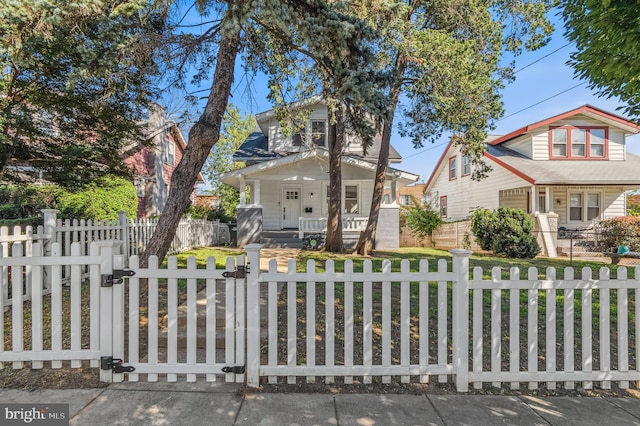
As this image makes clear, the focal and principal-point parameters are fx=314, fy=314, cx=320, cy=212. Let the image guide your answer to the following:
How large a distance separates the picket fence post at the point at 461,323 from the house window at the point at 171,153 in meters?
21.2

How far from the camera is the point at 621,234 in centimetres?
1127

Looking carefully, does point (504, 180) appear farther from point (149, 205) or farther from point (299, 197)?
point (149, 205)

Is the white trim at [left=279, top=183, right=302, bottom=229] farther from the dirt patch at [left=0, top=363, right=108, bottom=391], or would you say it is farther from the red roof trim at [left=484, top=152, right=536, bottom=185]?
the dirt patch at [left=0, top=363, right=108, bottom=391]

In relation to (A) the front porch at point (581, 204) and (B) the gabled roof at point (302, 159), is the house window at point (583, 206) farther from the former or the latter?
(B) the gabled roof at point (302, 159)

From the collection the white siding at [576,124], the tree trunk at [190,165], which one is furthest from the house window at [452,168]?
the tree trunk at [190,165]

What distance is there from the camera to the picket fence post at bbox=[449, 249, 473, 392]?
8.83 feet

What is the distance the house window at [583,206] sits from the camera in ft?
49.3

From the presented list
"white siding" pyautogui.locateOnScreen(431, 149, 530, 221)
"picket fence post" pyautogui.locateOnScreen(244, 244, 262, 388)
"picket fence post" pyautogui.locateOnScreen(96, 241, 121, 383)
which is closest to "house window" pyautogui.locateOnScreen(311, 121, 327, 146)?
"white siding" pyautogui.locateOnScreen(431, 149, 530, 221)

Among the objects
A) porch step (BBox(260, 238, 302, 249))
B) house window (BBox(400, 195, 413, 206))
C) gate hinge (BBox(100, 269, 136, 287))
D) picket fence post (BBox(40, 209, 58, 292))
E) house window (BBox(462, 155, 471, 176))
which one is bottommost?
porch step (BBox(260, 238, 302, 249))

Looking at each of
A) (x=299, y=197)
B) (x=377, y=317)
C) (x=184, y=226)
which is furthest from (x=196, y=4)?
(x=299, y=197)

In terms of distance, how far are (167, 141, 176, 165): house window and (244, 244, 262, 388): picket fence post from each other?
20312mm

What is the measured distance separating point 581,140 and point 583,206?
314cm

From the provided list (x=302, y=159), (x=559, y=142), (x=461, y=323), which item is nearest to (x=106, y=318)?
(x=461, y=323)

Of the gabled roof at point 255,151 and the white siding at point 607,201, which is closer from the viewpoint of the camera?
the gabled roof at point 255,151
